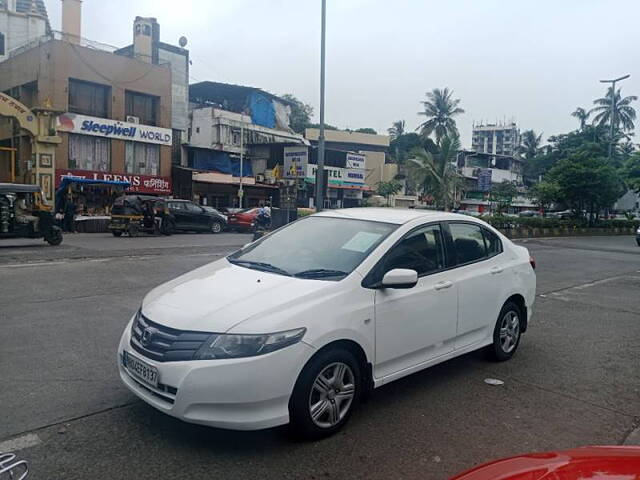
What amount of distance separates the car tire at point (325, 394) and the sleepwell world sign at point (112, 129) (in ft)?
97.7

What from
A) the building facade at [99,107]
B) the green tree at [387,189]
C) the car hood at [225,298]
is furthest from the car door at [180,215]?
the green tree at [387,189]

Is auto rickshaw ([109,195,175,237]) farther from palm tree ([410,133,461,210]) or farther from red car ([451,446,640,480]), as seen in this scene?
red car ([451,446,640,480])

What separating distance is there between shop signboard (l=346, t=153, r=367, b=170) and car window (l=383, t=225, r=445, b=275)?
142 ft

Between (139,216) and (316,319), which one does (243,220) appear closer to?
(139,216)

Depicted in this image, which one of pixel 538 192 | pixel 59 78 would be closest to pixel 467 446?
pixel 59 78

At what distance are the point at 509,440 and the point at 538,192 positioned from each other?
113ft

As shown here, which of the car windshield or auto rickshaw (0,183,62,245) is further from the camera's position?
auto rickshaw (0,183,62,245)

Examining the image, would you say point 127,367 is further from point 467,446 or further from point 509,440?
point 509,440

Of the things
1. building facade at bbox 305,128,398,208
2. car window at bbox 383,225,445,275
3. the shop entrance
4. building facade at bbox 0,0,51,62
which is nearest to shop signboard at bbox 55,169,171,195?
the shop entrance

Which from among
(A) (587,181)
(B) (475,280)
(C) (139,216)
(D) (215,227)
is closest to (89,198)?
(D) (215,227)

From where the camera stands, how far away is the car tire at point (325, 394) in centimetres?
341

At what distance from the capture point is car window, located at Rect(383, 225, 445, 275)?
428cm

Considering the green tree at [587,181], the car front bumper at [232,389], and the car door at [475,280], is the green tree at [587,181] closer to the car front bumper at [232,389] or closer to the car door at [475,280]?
the car door at [475,280]

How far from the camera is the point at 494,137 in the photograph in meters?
147
